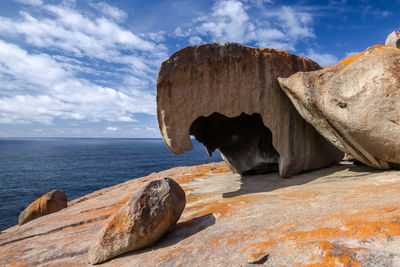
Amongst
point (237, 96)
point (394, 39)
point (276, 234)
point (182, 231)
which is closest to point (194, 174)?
point (237, 96)

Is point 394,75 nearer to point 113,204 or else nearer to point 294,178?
point 294,178

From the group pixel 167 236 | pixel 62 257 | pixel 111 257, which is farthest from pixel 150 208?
pixel 62 257

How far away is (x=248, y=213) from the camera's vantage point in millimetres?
5941

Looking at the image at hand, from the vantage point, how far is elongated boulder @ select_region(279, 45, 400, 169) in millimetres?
6398

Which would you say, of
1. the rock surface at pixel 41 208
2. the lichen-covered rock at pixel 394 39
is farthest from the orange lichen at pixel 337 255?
the lichen-covered rock at pixel 394 39

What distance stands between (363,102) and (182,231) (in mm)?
6017

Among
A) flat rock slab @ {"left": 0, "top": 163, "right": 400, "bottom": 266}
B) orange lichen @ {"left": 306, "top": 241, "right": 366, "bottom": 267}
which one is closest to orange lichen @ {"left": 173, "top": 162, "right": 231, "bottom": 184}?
flat rock slab @ {"left": 0, "top": 163, "right": 400, "bottom": 266}

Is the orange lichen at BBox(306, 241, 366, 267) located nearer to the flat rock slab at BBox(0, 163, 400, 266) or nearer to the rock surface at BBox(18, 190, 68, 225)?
the flat rock slab at BBox(0, 163, 400, 266)

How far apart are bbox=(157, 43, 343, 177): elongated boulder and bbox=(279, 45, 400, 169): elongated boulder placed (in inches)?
60.8

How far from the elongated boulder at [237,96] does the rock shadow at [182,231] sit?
289cm

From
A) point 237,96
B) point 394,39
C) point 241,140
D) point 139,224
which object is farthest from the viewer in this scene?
point 394,39

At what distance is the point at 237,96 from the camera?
9164 millimetres

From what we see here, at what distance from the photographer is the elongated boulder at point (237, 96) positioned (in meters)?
8.62

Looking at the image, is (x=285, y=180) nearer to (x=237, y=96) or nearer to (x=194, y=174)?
(x=237, y=96)
